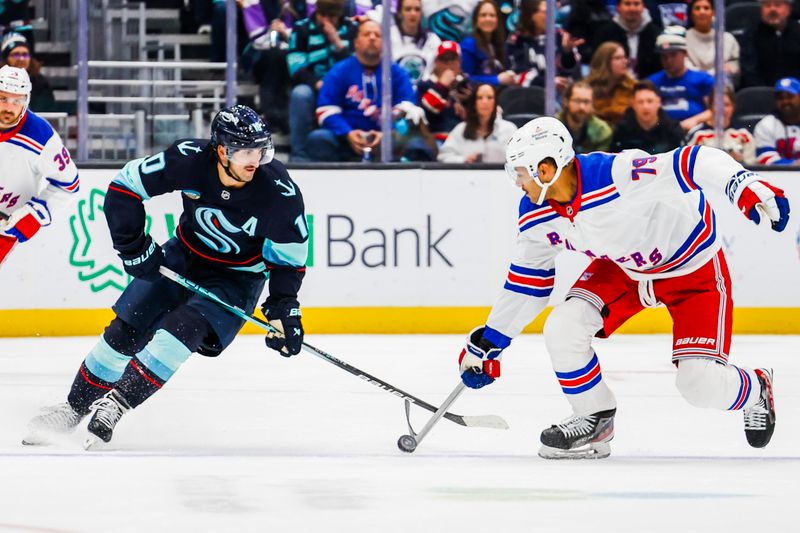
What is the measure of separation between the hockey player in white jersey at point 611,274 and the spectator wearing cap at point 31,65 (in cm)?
385

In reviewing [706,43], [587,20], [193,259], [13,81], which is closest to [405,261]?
[587,20]

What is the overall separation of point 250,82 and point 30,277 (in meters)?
1.50

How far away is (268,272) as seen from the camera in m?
4.17

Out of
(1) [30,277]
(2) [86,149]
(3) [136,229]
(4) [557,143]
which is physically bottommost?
(1) [30,277]

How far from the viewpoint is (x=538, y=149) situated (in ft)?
11.9

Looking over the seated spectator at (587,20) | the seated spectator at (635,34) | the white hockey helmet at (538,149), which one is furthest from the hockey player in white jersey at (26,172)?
the seated spectator at (635,34)

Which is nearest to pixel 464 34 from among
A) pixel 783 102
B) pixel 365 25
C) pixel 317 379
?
pixel 365 25

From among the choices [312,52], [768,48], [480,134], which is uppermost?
[768,48]

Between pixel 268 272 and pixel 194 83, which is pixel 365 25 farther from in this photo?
pixel 268 272

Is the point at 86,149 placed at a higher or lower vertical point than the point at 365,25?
lower

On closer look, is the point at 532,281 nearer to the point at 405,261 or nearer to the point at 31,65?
the point at 405,261

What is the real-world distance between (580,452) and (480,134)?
143 inches

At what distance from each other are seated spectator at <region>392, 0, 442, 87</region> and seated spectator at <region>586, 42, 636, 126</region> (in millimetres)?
867

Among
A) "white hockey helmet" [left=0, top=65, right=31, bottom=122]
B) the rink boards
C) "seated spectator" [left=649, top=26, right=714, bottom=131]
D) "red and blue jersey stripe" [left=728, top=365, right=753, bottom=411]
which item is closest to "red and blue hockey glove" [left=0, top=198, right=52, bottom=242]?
"white hockey helmet" [left=0, top=65, right=31, bottom=122]
